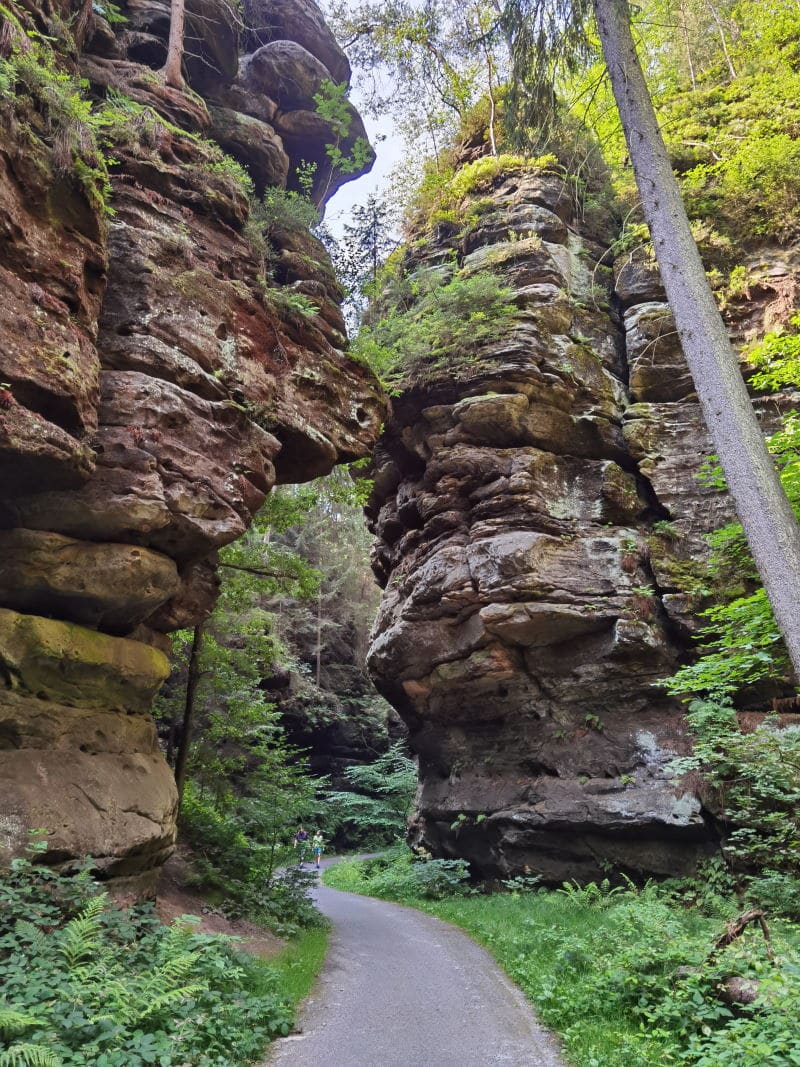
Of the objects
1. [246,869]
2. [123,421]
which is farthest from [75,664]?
[246,869]

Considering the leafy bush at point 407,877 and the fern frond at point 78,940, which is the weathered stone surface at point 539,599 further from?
the fern frond at point 78,940

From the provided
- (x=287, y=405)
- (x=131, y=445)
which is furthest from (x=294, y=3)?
(x=131, y=445)

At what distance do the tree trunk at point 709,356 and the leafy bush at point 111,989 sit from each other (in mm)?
6219

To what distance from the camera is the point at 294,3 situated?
62.7ft

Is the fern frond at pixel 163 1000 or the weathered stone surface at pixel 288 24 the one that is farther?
the weathered stone surface at pixel 288 24

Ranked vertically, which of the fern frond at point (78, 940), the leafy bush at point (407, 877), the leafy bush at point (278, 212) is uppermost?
the leafy bush at point (278, 212)

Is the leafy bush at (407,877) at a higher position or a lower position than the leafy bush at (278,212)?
lower

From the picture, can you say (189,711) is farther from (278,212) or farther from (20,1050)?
(278,212)

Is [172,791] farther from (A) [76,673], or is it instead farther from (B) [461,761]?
(B) [461,761]

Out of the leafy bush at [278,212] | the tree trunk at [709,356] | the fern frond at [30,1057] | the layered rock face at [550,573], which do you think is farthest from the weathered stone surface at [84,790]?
the leafy bush at [278,212]

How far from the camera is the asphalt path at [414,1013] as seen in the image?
5.45 metres

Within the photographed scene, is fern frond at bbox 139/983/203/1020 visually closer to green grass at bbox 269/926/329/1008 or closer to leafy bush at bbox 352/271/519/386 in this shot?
green grass at bbox 269/926/329/1008

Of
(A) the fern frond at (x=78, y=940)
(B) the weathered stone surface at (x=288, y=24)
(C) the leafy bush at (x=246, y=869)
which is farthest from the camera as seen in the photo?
(B) the weathered stone surface at (x=288, y=24)

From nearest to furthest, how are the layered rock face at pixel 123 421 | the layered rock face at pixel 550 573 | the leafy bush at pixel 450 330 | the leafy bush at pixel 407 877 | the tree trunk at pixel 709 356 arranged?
the tree trunk at pixel 709 356 → the layered rock face at pixel 123 421 → the layered rock face at pixel 550 573 → the leafy bush at pixel 407 877 → the leafy bush at pixel 450 330
